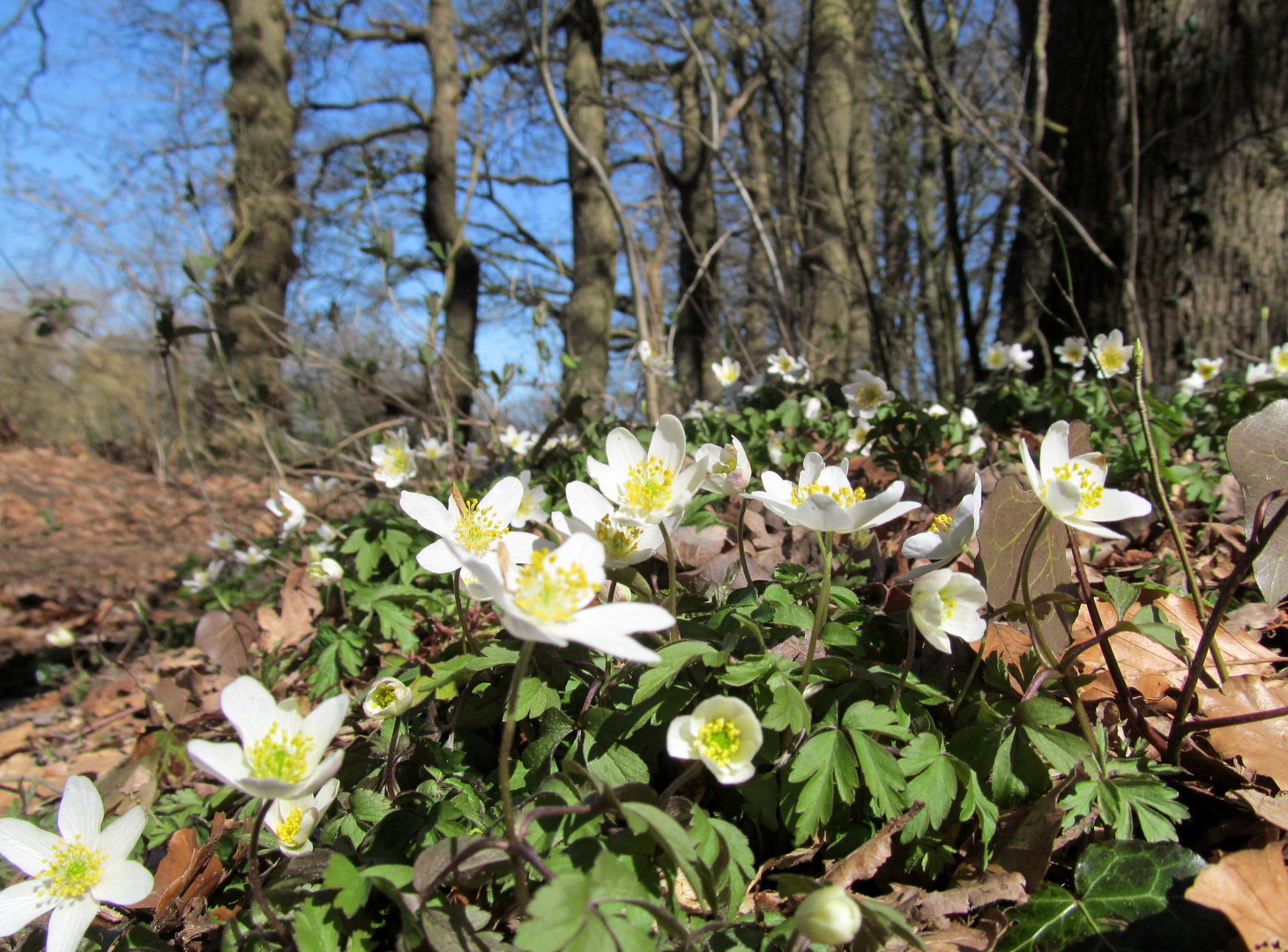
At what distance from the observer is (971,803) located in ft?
3.88

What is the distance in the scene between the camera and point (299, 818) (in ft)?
4.27

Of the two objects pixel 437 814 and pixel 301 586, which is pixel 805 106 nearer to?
pixel 301 586

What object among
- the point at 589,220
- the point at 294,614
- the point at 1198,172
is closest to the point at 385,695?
the point at 294,614

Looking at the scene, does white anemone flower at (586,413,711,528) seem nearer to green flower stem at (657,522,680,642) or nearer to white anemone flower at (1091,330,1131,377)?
green flower stem at (657,522,680,642)

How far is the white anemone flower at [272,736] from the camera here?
1.07m

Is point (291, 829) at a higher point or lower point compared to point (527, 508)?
lower

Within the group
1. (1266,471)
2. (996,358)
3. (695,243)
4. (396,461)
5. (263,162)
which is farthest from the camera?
(695,243)

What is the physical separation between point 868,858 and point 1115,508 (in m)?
0.76

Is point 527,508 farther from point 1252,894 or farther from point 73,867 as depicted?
point 1252,894

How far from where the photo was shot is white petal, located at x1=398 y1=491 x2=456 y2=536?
1302 millimetres

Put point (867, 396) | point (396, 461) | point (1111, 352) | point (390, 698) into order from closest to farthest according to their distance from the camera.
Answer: point (390, 698) → point (867, 396) → point (1111, 352) → point (396, 461)

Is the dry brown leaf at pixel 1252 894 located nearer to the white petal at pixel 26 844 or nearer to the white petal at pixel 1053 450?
the white petal at pixel 1053 450

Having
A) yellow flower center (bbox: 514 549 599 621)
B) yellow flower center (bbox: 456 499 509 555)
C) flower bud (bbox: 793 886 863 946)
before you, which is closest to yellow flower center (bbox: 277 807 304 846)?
yellow flower center (bbox: 456 499 509 555)

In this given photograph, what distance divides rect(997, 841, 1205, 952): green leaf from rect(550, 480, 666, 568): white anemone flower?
86 cm
